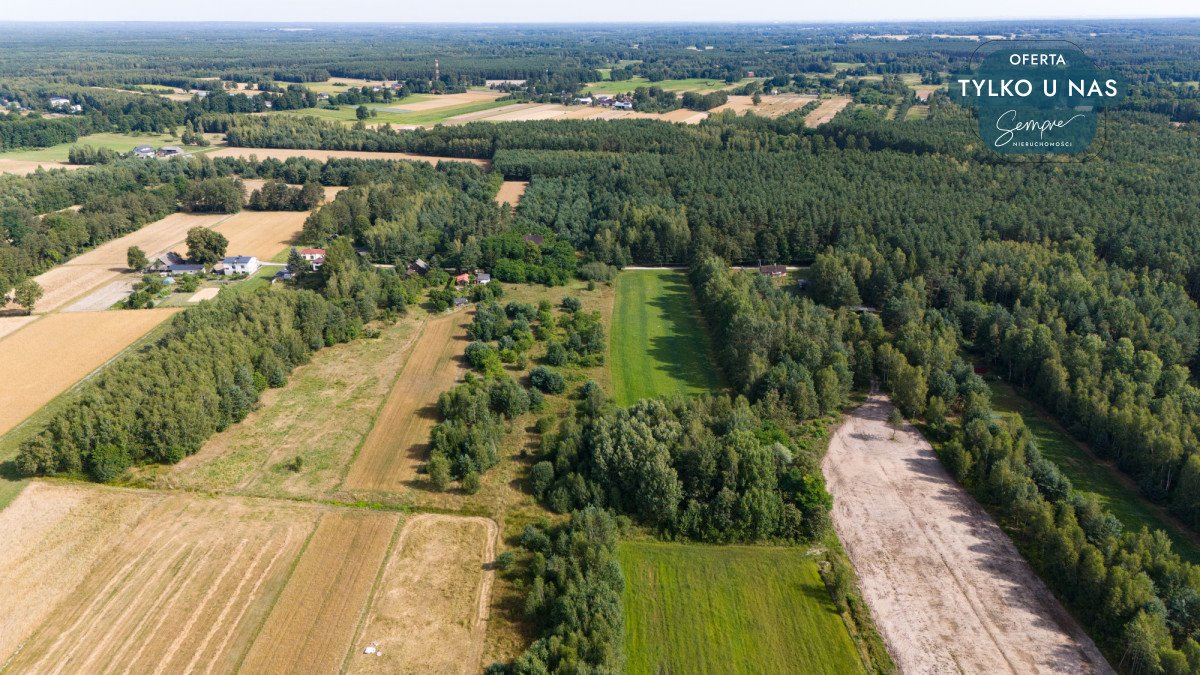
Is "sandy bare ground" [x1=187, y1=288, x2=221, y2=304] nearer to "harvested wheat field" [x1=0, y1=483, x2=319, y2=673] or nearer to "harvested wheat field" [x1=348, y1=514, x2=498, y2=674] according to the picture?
"harvested wheat field" [x1=0, y1=483, x2=319, y2=673]

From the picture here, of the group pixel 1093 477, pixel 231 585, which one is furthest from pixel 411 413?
pixel 1093 477

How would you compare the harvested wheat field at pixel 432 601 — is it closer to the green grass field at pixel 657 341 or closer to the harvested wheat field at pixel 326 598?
the harvested wheat field at pixel 326 598

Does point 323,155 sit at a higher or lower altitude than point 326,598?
higher

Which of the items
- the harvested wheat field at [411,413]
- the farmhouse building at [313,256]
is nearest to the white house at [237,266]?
the farmhouse building at [313,256]

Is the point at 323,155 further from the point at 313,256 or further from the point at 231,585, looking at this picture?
the point at 231,585

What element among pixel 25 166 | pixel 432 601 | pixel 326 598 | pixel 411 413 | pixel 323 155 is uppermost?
pixel 323 155

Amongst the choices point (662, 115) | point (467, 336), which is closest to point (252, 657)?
point (467, 336)

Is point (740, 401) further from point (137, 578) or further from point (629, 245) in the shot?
point (629, 245)

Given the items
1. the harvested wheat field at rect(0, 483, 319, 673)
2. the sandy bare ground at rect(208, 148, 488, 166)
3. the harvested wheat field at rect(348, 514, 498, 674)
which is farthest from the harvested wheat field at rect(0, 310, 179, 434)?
the sandy bare ground at rect(208, 148, 488, 166)
